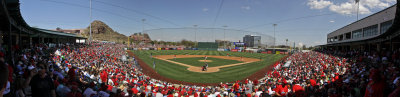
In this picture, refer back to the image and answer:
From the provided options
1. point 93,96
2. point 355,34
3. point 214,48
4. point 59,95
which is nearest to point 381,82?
point 93,96

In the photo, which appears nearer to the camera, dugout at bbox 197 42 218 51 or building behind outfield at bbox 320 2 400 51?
building behind outfield at bbox 320 2 400 51

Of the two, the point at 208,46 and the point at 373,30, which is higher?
the point at 373,30

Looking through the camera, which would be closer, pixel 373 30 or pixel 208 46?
pixel 373 30

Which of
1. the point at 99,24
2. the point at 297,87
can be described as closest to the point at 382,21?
the point at 297,87

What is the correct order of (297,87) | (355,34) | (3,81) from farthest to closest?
(355,34)
(297,87)
(3,81)

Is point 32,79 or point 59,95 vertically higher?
point 32,79

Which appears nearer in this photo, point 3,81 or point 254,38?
point 3,81

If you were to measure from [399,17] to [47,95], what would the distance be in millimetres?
11420

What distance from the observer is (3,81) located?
2.27 meters

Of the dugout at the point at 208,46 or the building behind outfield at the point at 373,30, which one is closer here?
the building behind outfield at the point at 373,30

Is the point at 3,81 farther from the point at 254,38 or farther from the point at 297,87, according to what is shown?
the point at 254,38

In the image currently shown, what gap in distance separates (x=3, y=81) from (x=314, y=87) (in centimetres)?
1017

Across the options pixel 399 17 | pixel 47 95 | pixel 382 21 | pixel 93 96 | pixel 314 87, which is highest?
pixel 382 21

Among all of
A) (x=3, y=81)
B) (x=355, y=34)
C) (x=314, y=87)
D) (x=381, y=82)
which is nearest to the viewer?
(x=3, y=81)
